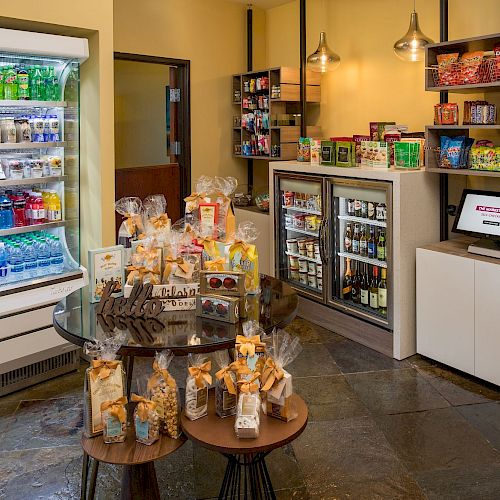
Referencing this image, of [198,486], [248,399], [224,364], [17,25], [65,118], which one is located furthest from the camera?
[65,118]

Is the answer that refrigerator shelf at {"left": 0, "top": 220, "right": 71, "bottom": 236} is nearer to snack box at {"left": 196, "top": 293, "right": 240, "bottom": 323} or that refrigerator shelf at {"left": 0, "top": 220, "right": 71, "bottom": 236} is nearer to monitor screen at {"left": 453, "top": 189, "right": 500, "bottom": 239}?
snack box at {"left": 196, "top": 293, "right": 240, "bottom": 323}

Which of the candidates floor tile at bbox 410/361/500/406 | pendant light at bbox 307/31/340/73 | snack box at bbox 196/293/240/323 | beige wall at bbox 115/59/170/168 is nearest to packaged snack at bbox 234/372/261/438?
snack box at bbox 196/293/240/323

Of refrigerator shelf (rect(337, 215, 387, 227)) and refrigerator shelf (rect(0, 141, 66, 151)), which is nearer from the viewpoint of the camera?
refrigerator shelf (rect(0, 141, 66, 151))

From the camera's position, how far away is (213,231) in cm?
299

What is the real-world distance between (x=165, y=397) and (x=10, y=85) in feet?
8.37

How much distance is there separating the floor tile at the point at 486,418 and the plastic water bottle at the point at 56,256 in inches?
112

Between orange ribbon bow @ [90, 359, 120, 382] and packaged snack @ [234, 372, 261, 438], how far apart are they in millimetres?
502

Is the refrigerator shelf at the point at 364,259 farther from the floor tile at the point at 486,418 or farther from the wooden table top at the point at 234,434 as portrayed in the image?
the wooden table top at the point at 234,434

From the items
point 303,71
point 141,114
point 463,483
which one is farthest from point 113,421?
point 141,114

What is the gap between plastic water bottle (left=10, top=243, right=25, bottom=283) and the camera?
3967mm

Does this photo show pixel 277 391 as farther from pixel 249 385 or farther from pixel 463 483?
pixel 463 483

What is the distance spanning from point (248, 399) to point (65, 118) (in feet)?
9.31

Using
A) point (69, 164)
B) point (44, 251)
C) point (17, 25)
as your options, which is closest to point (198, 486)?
point (44, 251)

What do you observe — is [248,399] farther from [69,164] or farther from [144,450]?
[69,164]
